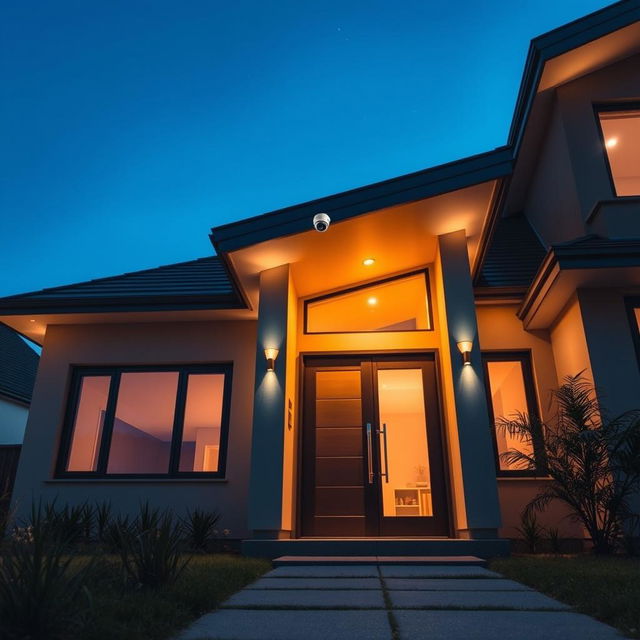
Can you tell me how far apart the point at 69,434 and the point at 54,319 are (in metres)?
1.72

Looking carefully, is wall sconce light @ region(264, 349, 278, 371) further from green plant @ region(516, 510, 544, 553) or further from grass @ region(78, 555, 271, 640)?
green plant @ region(516, 510, 544, 553)

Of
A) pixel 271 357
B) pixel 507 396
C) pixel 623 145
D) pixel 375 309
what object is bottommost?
pixel 507 396

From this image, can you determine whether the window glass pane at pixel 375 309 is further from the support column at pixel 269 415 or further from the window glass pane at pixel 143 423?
the window glass pane at pixel 143 423

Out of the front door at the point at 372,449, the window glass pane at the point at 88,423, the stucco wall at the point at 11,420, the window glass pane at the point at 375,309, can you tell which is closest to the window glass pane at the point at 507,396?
the front door at the point at 372,449

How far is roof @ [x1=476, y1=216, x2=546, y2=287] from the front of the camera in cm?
752

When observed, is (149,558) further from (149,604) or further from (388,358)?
(388,358)

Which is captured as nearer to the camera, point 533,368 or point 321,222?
point 321,222

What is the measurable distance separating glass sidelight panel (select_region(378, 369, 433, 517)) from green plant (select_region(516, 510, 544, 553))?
1.12 m

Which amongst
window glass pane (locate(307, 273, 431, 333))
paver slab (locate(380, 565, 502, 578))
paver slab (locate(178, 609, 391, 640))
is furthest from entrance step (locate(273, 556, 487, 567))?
window glass pane (locate(307, 273, 431, 333))

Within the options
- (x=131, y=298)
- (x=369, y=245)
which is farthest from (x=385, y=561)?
(x=131, y=298)

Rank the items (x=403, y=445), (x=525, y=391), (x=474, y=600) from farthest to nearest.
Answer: (x=525, y=391)
(x=403, y=445)
(x=474, y=600)

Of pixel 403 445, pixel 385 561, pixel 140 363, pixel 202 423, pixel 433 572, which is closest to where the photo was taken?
pixel 433 572

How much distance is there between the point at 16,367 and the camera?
49.4ft

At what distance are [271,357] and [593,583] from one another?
3.98m
